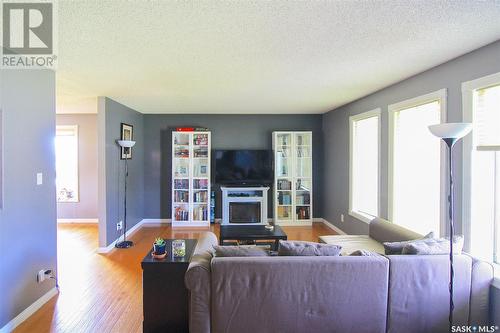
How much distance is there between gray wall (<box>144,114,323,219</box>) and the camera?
21.6ft

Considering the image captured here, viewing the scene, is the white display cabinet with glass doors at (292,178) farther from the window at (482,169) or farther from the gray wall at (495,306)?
the gray wall at (495,306)

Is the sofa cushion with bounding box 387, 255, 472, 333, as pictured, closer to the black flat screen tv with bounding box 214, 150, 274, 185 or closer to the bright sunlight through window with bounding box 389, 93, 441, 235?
the bright sunlight through window with bounding box 389, 93, 441, 235

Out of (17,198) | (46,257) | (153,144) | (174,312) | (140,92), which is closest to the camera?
(174,312)

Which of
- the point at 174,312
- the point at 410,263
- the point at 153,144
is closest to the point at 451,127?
the point at 410,263

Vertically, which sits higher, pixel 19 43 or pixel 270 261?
pixel 19 43

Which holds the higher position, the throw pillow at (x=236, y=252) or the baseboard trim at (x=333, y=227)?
the throw pillow at (x=236, y=252)

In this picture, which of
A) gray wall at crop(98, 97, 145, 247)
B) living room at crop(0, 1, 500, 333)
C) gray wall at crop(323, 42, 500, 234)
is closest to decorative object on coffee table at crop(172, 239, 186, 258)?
living room at crop(0, 1, 500, 333)

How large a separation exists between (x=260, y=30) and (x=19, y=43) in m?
2.00

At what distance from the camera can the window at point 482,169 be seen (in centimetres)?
247

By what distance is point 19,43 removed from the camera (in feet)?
7.93

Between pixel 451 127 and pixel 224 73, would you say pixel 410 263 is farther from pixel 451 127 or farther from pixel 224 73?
pixel 224 73

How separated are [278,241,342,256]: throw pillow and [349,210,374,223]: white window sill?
7.92 feet

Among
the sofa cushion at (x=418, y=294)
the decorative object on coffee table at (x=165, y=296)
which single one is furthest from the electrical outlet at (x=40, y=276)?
the sofa cushion at (x=418, y=294)

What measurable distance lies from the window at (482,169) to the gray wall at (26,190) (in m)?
4.05
